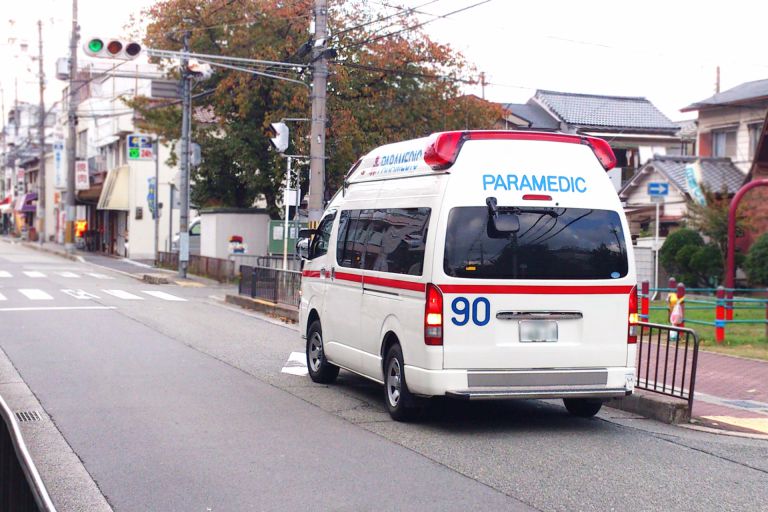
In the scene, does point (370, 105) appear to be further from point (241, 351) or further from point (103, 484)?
point (103, 484)

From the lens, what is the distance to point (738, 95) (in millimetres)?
36906

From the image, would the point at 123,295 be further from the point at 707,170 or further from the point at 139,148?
the point at 707,170

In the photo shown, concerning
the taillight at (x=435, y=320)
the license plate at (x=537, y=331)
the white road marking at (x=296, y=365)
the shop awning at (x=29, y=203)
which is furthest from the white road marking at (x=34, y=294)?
the shop awning at (x=29, y=203)

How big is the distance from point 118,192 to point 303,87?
75.4 feet

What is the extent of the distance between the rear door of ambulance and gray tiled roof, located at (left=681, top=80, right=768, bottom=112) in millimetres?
28334

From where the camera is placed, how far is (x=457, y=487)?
6824 millimetres

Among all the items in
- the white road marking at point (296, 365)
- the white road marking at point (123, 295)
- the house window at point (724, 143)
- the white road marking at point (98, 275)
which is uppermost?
the house window at point (724, 143)

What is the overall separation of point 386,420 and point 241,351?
5875 mm

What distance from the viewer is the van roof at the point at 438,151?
347 inches

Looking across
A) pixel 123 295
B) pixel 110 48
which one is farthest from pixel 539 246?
pixel 123 295

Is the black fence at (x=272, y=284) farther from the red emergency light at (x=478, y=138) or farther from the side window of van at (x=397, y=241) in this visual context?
the red emergency light at (x=478, y=138)

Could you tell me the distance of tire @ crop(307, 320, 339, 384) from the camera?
1174 centimetres

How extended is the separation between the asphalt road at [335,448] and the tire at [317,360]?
0.17 m

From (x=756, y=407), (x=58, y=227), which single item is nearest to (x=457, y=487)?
(x=756, y=407)
